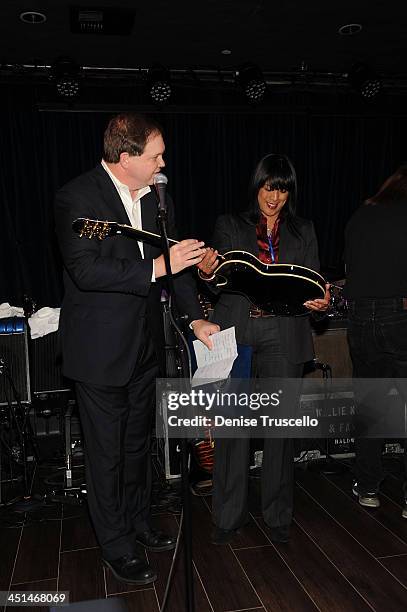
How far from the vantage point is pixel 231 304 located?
271 cm

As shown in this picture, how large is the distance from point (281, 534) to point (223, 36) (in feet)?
13.7

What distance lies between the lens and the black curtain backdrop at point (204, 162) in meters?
5.99

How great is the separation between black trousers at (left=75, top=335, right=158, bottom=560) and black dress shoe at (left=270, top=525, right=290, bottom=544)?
70 cm

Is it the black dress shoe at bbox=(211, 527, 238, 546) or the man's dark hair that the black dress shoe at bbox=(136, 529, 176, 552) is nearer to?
the black dress shoe at bbox=(211, 527, 238, 546)

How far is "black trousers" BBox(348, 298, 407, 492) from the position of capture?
9.62ft

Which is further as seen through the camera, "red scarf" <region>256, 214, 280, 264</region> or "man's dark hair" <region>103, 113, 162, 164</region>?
"red scarf" <region>256, 214, 280, 264</region>

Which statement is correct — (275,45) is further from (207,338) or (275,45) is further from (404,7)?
(207,338)

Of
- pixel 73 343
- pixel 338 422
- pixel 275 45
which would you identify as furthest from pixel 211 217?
pixel 73 343

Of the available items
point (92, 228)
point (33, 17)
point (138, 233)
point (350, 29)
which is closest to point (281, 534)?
point (138, 233)

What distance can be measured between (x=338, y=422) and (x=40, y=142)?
13.7ft

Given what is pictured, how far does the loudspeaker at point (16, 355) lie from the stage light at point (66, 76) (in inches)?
96.5

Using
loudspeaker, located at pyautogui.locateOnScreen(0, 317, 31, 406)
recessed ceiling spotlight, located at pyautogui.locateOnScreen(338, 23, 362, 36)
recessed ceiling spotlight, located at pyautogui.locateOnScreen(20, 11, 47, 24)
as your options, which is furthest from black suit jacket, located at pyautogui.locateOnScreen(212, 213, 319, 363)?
recessed ceiling spotlight, located at pyautogui.locateOnScreen(338, 23, 362, 36)

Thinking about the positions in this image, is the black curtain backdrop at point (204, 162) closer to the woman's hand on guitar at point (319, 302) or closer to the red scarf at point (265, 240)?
the red scarf at point (265, 240)

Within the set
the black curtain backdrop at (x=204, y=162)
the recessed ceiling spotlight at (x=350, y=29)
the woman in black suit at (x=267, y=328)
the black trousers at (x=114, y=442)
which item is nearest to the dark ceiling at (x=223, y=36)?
the recessed ceiling spotlight at (x=350, y=29)
